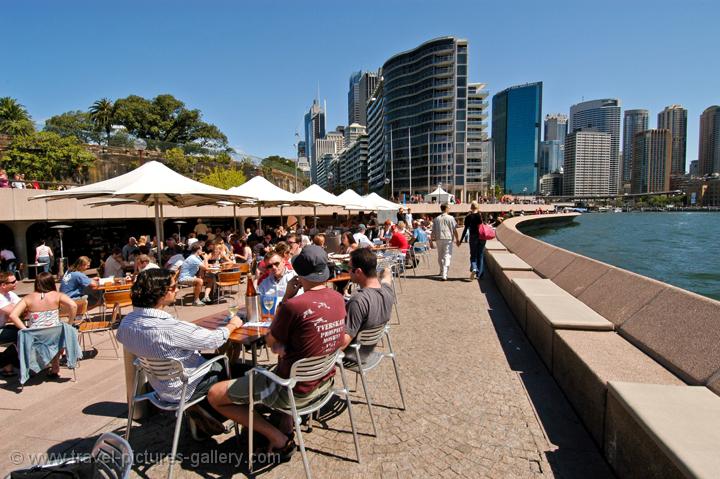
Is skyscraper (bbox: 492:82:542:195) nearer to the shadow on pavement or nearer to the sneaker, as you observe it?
the shadow on pavement

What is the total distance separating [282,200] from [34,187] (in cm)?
1092

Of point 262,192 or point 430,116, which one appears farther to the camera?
point 430,116

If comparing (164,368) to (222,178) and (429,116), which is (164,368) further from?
(429,116)

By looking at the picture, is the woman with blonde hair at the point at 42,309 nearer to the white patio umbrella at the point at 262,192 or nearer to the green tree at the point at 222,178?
the white patio umbrella at the point at 262,192

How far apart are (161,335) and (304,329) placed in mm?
1008

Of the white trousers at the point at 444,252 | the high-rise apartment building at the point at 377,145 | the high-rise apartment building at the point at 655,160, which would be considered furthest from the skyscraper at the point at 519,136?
the white trousers at the point at 444,252

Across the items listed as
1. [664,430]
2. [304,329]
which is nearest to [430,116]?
[304,329]

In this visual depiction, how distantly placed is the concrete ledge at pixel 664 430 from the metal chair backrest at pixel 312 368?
1.96m

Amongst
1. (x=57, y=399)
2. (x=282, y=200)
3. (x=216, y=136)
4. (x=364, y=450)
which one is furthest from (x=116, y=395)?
(x=216, y=136)

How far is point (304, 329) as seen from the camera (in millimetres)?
2680

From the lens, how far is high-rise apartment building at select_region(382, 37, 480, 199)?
9031 cm

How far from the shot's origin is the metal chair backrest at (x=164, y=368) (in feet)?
8.92

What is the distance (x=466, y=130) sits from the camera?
301 feet

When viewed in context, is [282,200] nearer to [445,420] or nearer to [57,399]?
[57,399]
